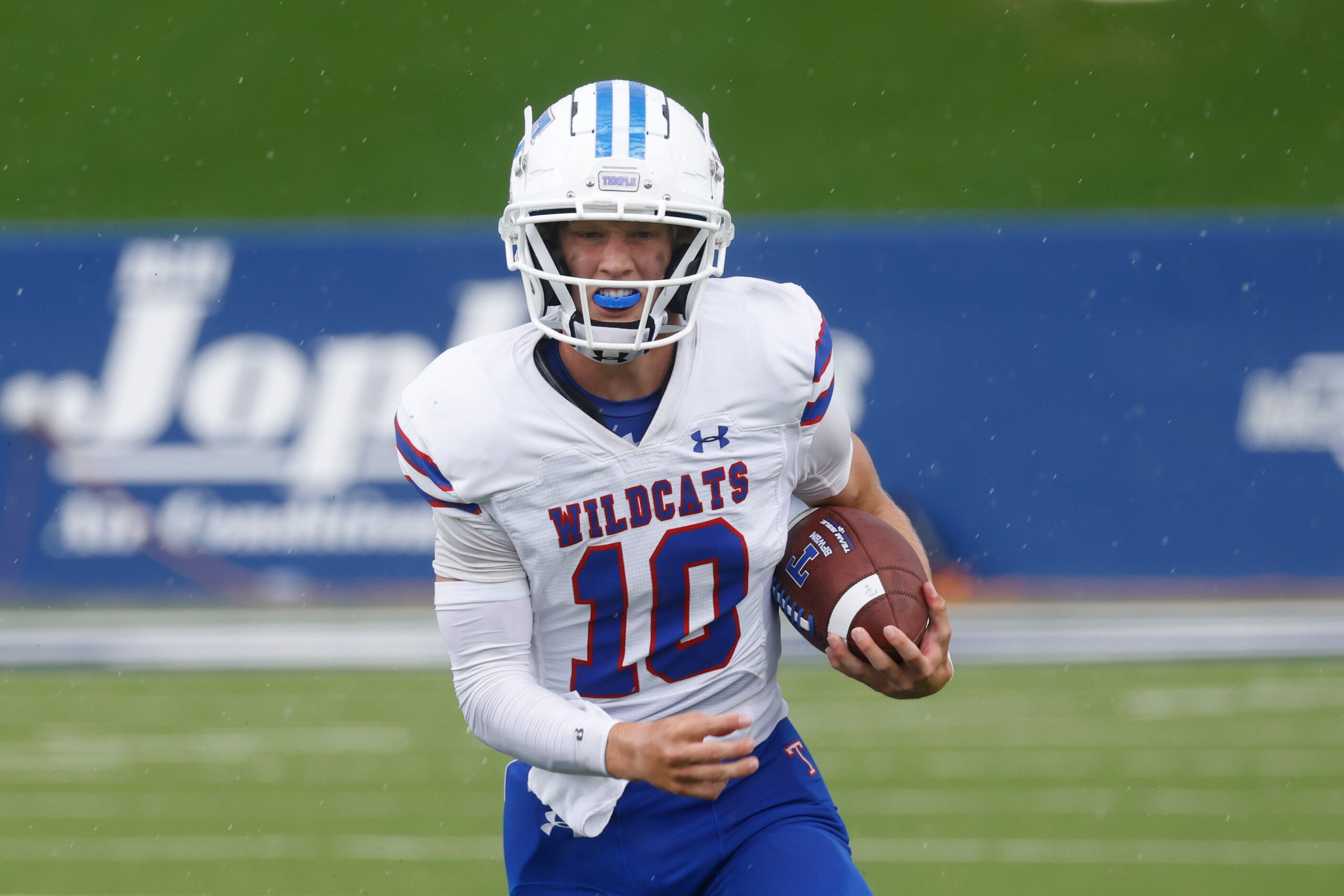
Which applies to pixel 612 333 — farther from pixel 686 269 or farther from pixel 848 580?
pixel 848 580

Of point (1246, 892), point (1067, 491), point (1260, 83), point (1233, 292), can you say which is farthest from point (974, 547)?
point (1260, 83)

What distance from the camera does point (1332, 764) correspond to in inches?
205

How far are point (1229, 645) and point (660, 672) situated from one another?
5.23m

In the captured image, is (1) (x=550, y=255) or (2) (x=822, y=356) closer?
(1) (x=550, y=255)

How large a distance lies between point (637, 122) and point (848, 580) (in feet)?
2.68

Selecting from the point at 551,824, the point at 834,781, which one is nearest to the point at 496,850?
the point at 834,781

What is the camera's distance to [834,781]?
201 inches

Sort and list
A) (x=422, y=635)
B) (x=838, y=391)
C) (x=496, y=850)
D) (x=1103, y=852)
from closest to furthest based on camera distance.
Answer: (x=838, y=391) → (x=1103, y=852) → (x=496, y=850) → (x=422, y=635)

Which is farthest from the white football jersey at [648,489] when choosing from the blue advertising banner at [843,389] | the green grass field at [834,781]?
the blue advertising banner at [843,389]

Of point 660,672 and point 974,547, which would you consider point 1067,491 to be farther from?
point 660,672

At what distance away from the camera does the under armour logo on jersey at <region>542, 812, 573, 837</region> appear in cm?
244

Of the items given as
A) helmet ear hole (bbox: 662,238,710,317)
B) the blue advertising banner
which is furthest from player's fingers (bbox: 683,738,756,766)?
the blue advertising banner

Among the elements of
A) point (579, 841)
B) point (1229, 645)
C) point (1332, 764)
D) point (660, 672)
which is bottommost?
point (1229, 645)

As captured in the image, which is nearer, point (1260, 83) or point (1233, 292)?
point (1233, 292)
